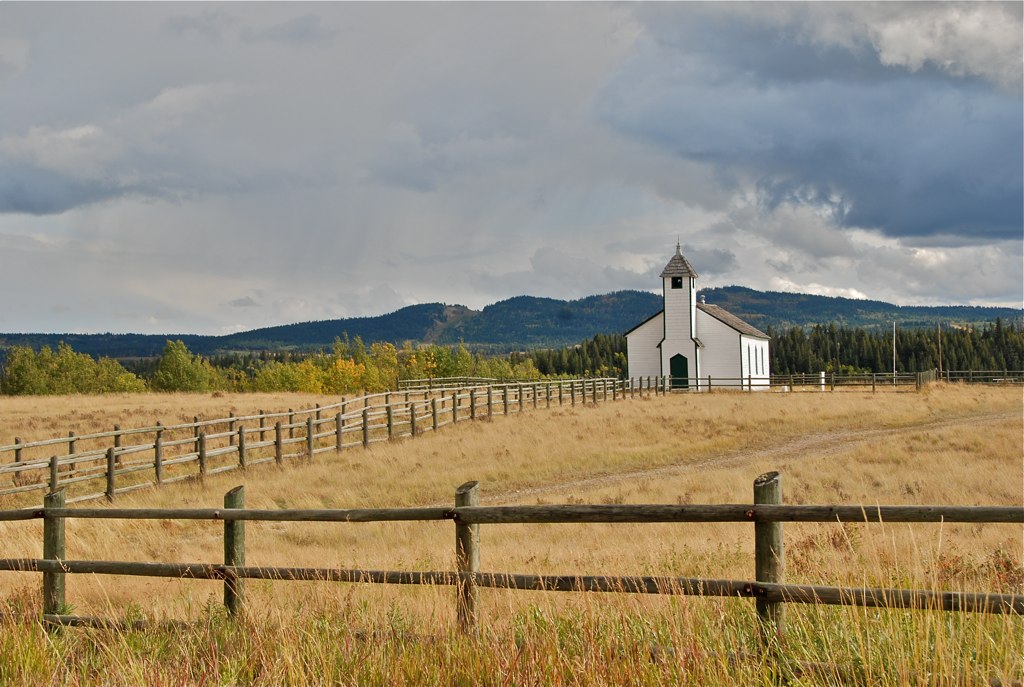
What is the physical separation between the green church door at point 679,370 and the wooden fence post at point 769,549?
196 ft

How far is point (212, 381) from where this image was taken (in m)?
126

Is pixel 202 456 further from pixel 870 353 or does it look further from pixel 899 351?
pixel 899 351

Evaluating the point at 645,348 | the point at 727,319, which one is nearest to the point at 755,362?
the point at 727,319

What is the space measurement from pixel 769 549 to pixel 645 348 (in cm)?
6280

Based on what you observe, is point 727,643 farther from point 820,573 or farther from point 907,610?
point 820,573

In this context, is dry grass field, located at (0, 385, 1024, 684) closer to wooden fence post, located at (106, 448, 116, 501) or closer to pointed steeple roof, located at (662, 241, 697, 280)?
wooden fence post, located at (106, 448, 116, 501)

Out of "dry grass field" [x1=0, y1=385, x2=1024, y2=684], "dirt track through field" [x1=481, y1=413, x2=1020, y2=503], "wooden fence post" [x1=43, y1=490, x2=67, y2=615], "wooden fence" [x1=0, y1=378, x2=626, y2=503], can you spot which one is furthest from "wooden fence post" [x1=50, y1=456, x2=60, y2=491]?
"wooden fence post" [x1=43, y1=490, x2=67, y2=615]

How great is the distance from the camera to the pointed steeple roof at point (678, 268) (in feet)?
215

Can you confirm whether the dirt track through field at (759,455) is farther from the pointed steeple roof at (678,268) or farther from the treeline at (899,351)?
the treeline at (899,351)

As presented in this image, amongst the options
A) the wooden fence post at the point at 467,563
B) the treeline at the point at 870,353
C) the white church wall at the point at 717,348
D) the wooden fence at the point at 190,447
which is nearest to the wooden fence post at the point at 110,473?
the wooden fence at the point at 190,447

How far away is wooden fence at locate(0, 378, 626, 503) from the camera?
2017 cm

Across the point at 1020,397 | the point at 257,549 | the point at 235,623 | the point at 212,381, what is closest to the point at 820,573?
the point at 235,623

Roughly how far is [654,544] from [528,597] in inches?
166

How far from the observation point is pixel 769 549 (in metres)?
6.24
